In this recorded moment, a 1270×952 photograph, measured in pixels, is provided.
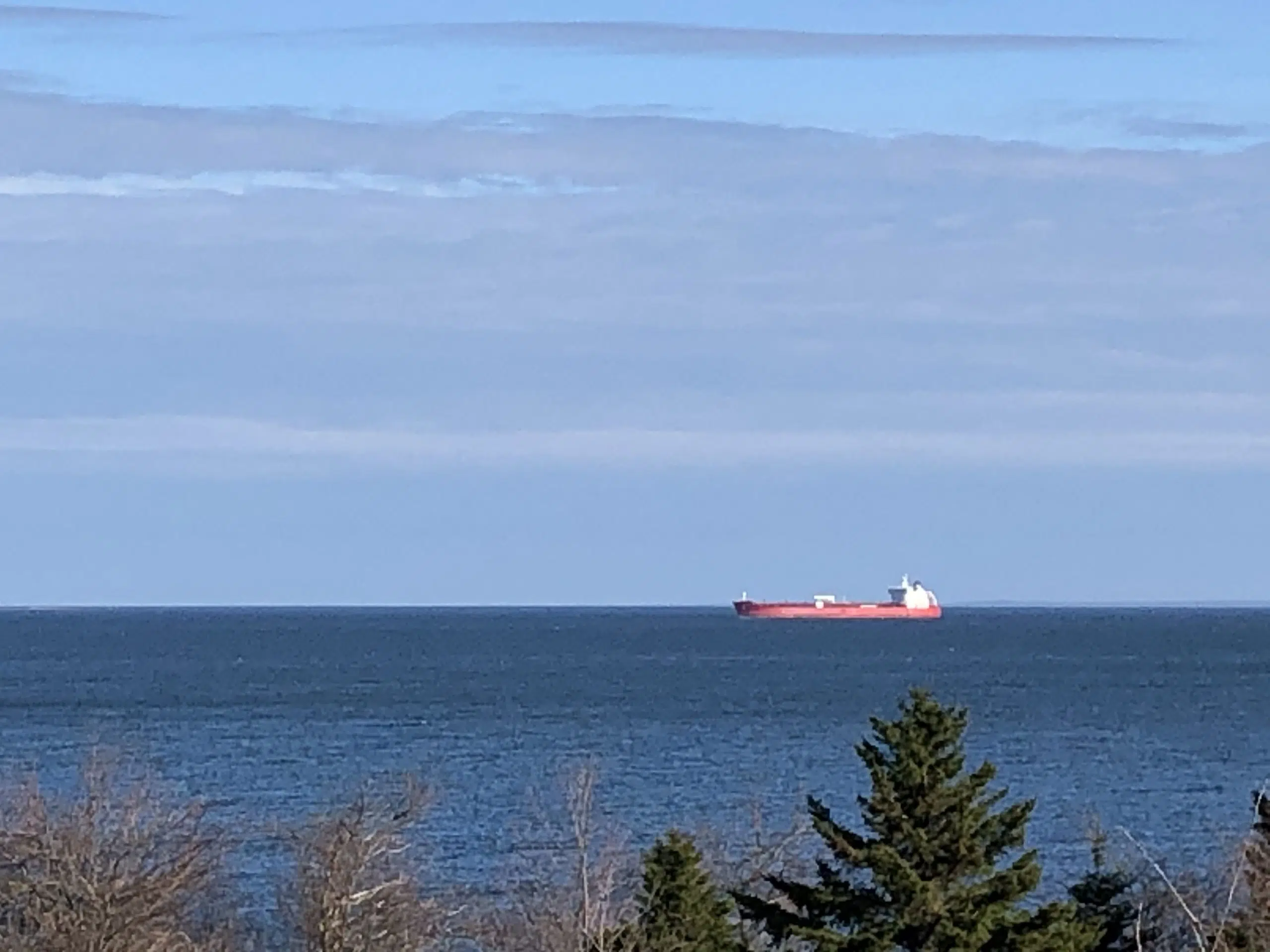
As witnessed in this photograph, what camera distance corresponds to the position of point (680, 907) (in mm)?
19891

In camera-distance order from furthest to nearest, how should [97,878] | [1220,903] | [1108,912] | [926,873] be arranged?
Result: [1220,903] → [97,878] → [1108,912] → [926,873]

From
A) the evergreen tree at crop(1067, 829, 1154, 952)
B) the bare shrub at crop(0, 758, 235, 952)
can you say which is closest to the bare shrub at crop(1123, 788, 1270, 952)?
the evergreen tree at crop(1067, 829, 1154, 952)

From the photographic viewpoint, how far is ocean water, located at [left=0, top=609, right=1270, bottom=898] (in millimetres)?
53312

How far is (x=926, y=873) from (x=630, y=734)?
64.9 m

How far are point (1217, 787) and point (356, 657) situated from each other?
104m

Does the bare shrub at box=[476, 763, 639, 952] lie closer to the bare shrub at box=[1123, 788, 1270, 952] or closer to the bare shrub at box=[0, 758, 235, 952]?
the bare shrub at box=[0, 758, 235, 952]

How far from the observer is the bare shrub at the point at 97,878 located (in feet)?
77.3

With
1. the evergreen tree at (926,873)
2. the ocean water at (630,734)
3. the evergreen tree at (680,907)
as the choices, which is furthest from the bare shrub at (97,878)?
the ocean water at (630,734)

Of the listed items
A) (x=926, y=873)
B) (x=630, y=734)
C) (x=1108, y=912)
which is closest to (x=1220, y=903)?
(x=1108, y=912)

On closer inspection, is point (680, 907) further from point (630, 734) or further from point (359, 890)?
point (630, 734)

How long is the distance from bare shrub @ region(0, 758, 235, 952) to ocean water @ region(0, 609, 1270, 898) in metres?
12.0

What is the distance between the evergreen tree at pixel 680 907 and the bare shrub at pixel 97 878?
5.72 m

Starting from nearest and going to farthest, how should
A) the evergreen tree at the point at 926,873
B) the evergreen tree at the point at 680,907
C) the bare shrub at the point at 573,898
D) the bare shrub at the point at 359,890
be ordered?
the evergreen tree at the point at 926,873 < the evergreen tree at the point at 680,907 < the bare shrub at the point at 573,898 < the bare shrub at the point at 359,890

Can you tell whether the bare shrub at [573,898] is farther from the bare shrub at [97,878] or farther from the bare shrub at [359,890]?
the bare shrub at [97,878]
